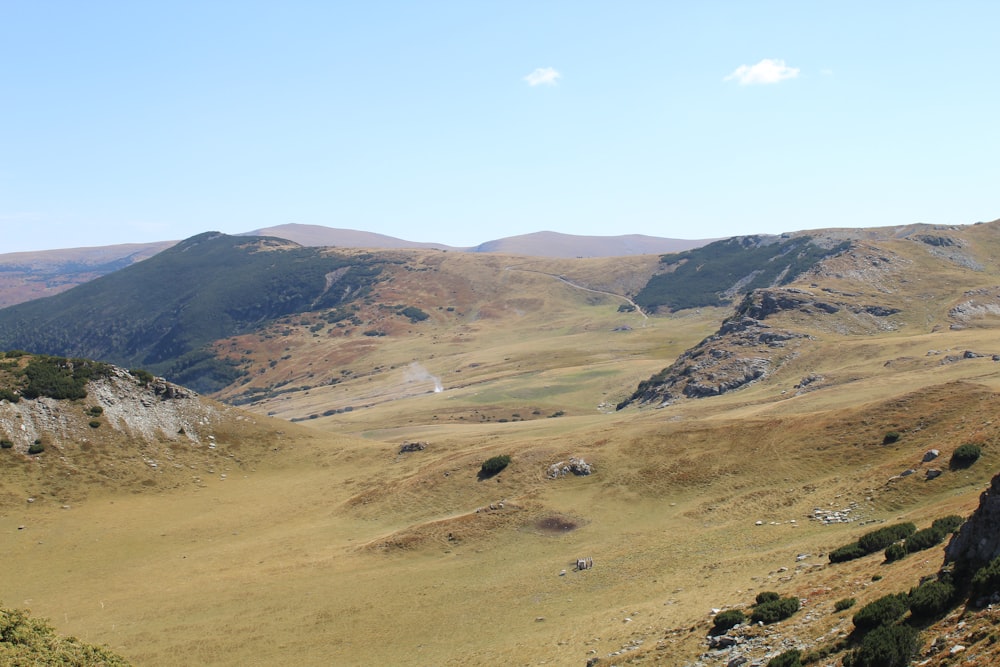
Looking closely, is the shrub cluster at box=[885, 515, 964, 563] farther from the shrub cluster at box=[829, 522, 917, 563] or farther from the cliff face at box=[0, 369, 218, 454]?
the cliff face at box=[0, 369, 218, 454]

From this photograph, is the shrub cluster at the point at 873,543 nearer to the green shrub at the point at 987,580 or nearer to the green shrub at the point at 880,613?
the green shrub at the point at 880,613

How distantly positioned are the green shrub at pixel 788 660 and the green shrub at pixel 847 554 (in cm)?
914

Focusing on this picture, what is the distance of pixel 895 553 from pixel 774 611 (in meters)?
5.77

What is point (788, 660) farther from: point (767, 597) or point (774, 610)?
point (767, 597)

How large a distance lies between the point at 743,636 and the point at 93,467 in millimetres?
56256

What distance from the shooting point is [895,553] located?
2677 centimetres

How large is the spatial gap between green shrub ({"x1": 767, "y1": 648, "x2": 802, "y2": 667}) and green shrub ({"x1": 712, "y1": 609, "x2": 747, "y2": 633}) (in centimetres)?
353

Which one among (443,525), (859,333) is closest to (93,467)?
(443,525)

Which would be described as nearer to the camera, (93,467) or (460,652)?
(460,652)

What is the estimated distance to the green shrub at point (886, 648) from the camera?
18.3 metres

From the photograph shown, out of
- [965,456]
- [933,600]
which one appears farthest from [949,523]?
[965,456]

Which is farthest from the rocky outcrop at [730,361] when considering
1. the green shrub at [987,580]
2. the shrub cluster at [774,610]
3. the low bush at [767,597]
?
the green shrub at [987,580]

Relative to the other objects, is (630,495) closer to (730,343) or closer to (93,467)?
(93,467)

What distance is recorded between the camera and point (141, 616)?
3675 cm
